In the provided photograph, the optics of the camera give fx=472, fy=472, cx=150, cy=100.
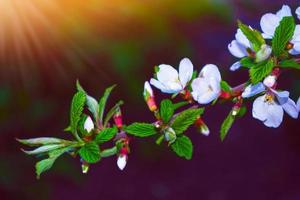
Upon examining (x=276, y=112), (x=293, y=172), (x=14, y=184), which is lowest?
(x=293, y=172)

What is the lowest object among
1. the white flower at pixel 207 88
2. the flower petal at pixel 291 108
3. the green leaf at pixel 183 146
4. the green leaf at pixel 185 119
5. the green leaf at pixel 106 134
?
the flower petal at pixel 291 108

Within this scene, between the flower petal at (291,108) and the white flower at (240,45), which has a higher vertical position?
the white flower at (240,45)

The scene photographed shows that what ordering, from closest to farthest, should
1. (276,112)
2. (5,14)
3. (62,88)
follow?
(276,112), (62,88), (5,14)

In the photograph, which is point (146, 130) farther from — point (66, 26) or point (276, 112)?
point (66, 26)

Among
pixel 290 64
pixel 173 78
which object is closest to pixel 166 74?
pixel 173 78

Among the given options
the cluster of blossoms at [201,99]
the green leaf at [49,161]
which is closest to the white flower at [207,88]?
the cluster of blossoms at [201,99]

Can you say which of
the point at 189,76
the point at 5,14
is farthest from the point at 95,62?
the point at 189,76

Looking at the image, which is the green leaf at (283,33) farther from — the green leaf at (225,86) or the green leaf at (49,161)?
the green leaf at (49,161)

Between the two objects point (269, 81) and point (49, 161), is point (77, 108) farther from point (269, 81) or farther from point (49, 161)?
point (269, 81)

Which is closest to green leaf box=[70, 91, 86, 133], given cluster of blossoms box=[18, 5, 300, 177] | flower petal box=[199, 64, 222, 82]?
cluster of blossoms box=[18, 5, 300, 177]
